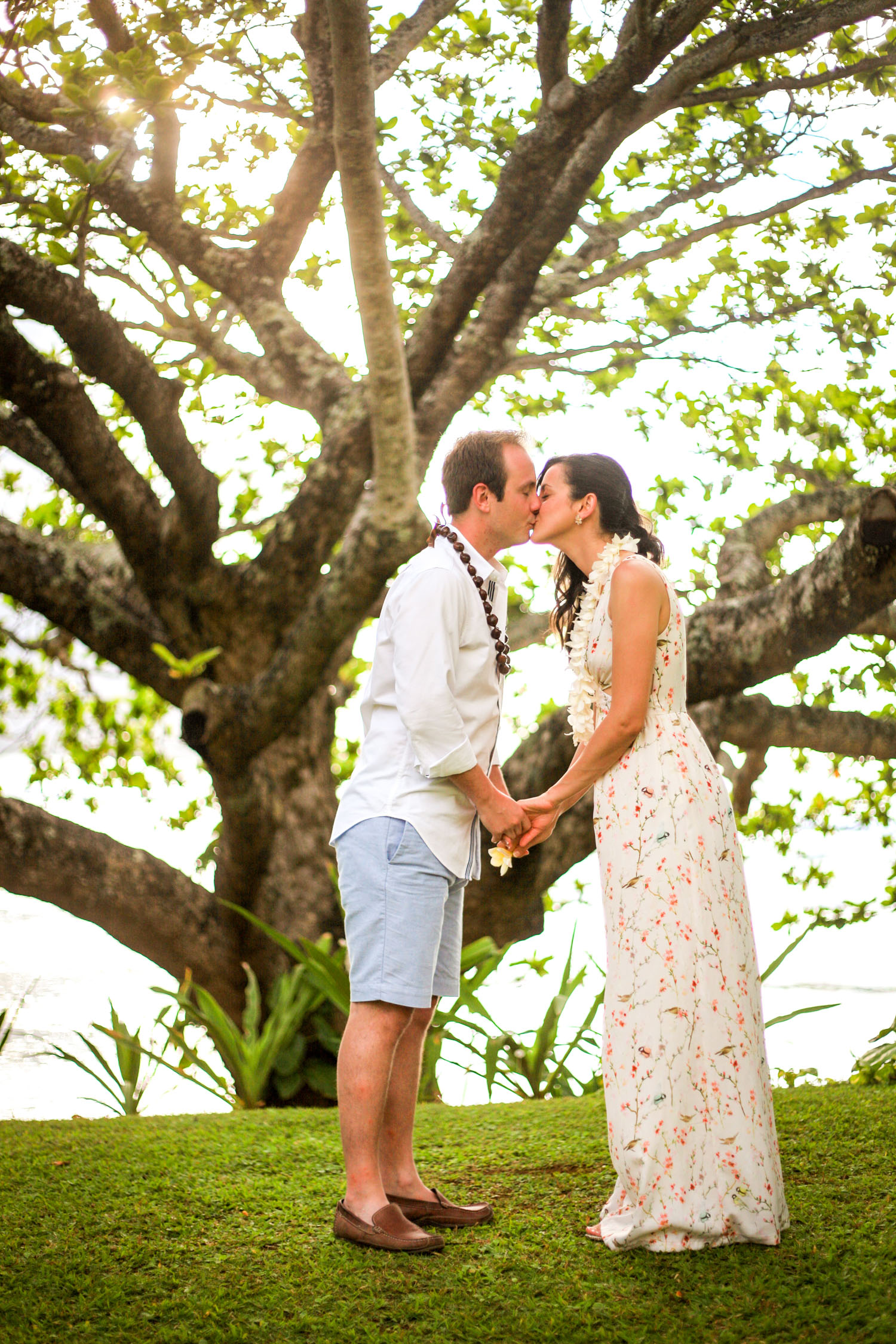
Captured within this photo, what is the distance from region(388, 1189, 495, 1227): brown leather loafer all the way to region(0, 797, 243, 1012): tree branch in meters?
2.65

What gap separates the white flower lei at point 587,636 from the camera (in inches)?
103

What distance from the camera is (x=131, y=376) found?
5066 mm

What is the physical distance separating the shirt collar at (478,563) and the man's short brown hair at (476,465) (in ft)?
0.27

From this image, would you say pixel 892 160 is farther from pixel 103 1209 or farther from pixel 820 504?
pixel 103 1209

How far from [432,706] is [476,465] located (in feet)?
2.13

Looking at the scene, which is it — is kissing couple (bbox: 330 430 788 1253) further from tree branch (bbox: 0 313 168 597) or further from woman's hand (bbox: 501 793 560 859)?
tree branch (bbox: 0 313 168 597)

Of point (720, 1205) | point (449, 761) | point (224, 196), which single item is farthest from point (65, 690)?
point (720, 1205)

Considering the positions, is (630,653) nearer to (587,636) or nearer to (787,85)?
(587,636)

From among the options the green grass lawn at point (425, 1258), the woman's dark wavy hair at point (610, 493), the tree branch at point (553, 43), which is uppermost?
the tree branch at point (553, 43)

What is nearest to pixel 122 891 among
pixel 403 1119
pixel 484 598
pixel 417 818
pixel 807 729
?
pixel 403 1119

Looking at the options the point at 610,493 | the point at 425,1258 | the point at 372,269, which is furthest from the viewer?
the point at 372,269

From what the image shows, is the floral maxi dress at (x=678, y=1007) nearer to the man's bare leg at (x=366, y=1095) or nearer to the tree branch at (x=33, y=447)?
the man's bare leg at (x=366, y=1095)

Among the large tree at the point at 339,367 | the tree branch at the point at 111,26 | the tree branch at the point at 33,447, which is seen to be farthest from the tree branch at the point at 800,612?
the tree branch at the point at 111,26

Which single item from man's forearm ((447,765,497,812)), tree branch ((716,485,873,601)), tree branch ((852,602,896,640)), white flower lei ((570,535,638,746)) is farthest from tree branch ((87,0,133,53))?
tree branch ((852,602,896,640))
